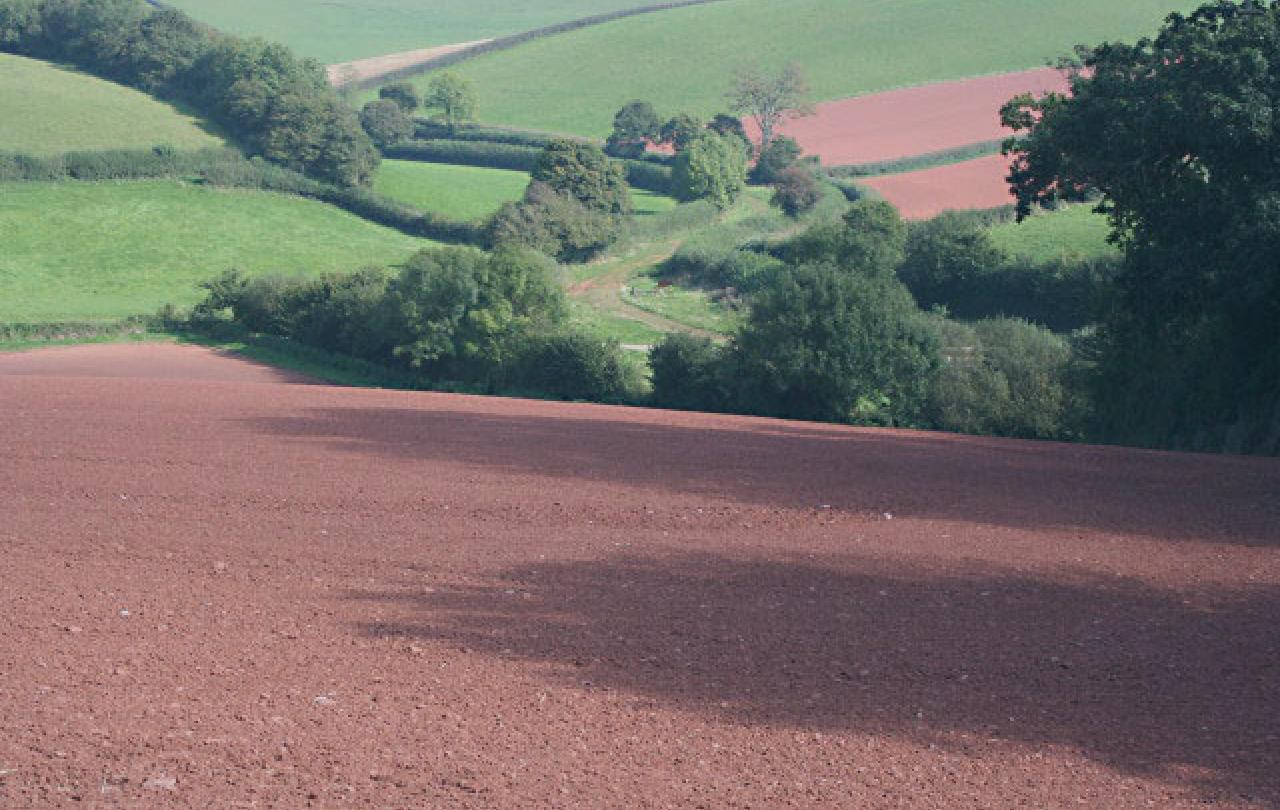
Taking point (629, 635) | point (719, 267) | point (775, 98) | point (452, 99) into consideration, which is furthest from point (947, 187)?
point (629, 635)

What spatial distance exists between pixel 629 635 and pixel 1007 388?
34.7m

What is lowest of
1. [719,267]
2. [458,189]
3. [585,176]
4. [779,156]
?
[719,267]

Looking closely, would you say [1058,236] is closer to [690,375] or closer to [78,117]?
[690,375]

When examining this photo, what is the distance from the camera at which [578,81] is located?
14950cm

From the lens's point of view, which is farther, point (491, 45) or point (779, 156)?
point (491, 45)

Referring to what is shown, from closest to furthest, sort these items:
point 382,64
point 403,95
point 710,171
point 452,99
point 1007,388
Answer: point 1007,388 → point 710,171 → point 452,99 → point 403,95 → point 382,64

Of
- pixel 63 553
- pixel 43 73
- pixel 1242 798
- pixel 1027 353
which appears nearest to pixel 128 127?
pixel 43 73

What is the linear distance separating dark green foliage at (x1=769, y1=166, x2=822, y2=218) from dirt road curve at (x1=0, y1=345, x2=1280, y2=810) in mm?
87409

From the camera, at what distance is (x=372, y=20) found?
189375 mm

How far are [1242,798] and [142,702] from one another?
754 centimetres

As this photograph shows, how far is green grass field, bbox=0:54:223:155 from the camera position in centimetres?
10188

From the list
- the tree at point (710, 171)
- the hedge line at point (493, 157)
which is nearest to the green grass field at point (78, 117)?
the hedge line at point (493, 157)

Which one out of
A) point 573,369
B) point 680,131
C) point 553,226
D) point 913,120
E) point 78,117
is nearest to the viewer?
point 573,369

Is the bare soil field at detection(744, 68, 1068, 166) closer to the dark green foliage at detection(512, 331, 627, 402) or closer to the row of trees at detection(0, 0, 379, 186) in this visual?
the row of trees at detection(0, 0, 379, 186)
